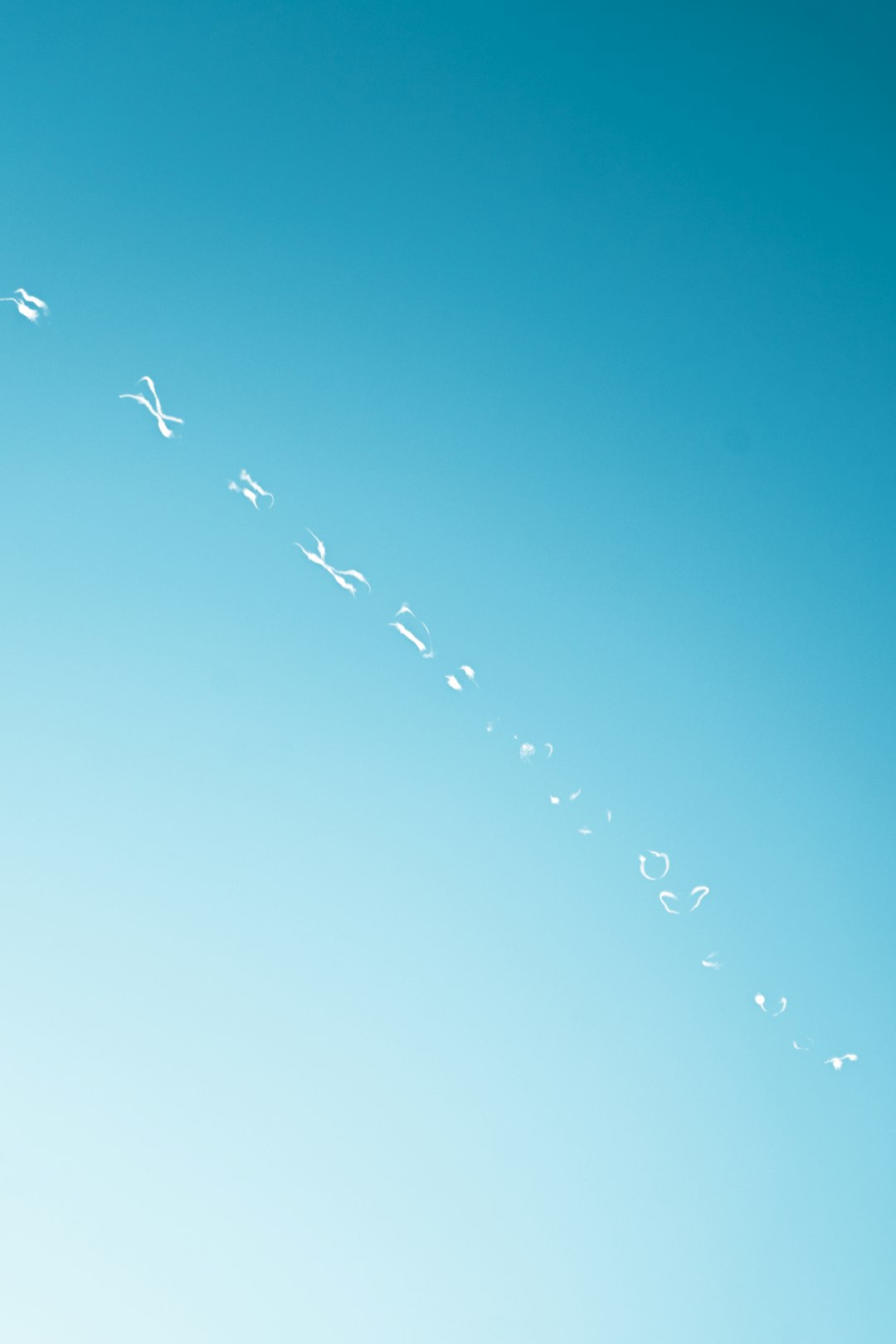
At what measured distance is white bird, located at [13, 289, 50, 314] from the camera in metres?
5.29

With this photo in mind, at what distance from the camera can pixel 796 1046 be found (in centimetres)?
636

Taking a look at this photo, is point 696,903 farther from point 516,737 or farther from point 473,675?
point 473,675

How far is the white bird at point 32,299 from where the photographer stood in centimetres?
529

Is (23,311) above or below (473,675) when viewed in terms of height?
below

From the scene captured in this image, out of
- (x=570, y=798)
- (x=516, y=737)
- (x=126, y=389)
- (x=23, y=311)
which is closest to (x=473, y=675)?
(x=516, y=737)

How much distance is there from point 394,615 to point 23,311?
8.66 ft

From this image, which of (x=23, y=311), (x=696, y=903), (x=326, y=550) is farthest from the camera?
(x=696, y=903)

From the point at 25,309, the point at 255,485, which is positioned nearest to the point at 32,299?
the point at 25,309

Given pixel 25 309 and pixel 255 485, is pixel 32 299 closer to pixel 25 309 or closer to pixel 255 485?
pixel 25 309

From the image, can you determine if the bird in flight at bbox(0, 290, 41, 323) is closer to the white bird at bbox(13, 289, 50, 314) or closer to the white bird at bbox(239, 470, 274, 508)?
the white bird at bbox(13, 289, 50, 314)

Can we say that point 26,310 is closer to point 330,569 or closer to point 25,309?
point 25,309

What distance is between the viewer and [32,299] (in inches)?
208

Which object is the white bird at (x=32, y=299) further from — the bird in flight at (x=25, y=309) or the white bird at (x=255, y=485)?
the white bird at (x=255, y=485)

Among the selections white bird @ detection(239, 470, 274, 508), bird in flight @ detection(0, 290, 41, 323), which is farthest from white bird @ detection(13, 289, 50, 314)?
white bird @ detection(239, 470, 274, 508)
